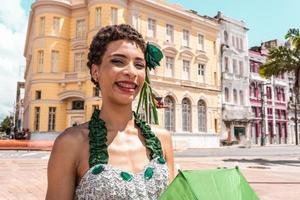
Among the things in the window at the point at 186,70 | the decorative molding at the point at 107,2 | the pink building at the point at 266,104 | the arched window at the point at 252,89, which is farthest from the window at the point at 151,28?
the arched window at the point at 252,89

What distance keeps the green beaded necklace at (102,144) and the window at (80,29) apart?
25930 millimetres

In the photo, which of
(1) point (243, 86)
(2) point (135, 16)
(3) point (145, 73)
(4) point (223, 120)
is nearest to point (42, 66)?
(2) point (135, 16)

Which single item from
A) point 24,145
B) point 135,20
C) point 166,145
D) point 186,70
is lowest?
point 24,145

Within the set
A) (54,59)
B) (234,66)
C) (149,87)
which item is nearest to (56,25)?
(54,59)

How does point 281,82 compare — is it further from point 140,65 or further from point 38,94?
point 140,65

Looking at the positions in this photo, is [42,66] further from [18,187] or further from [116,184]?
[116,184]

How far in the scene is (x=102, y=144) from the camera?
4.53 feet

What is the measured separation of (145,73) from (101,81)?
24 cm

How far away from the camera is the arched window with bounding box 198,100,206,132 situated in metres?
29.3

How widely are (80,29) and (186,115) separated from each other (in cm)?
Answer: 1208

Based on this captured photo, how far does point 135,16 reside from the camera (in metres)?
A: 25.9

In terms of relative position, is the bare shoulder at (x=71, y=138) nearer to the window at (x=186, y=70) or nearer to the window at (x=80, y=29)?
the window at (x=80, y=29)

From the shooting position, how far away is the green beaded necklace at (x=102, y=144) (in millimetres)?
1312

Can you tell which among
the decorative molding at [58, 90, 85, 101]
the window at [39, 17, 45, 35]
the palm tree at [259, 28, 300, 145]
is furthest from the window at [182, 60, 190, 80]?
the palm tree at [259, 28, 300, 145]
